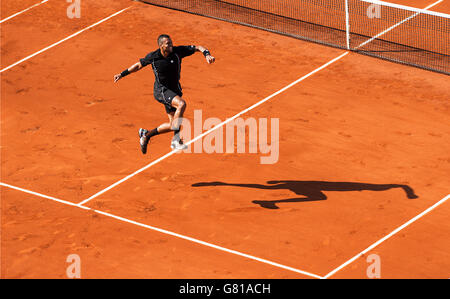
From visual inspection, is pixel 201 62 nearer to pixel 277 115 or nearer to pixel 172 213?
pixel 277 115

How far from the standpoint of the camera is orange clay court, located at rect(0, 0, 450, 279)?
656 inches

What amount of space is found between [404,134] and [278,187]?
10.6 ft

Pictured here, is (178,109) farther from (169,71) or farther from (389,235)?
(389,235)

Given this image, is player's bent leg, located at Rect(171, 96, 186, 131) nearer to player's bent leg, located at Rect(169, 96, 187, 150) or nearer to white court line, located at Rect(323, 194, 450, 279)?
player's bent leg, located at Rect(169, 96, 187, 150)

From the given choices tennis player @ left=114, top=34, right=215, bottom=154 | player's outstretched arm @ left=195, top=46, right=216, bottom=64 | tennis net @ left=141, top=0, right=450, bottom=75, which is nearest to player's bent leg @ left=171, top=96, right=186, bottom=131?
tennis player @ left=114, top=34, right=215, bottom=154

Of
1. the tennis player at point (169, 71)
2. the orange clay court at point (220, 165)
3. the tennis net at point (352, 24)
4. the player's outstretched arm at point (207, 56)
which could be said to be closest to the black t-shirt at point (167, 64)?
the tennis player at point (169, 71)

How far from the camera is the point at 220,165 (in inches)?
766

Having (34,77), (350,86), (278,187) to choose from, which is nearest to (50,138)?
(34,77)

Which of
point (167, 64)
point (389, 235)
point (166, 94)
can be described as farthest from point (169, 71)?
point (389, 235)

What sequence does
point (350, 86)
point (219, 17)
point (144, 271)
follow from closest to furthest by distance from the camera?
point (144, 271) → point (350, 86) → point (219, 17)

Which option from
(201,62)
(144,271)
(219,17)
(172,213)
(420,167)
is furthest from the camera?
(219,17)

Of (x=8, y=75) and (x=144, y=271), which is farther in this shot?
(x=8, y=75)

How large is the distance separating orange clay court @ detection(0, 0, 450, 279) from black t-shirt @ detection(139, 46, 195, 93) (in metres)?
1.94

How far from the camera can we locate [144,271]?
638 inches
